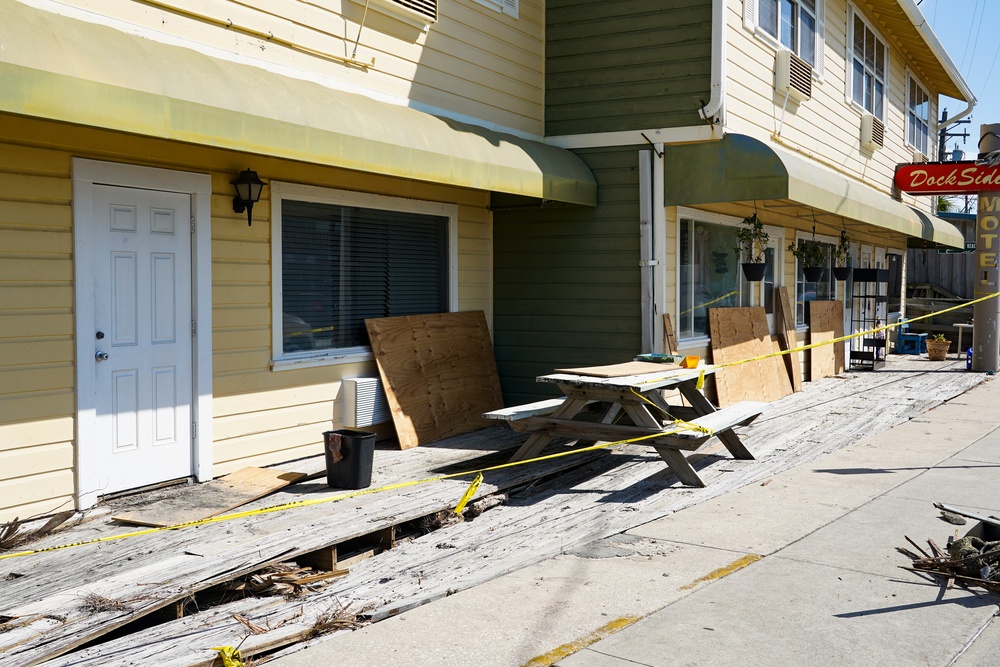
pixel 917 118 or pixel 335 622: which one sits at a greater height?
pixel 917 118

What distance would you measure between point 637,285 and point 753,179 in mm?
1520

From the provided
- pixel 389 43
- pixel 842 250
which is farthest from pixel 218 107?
pixel 842 250

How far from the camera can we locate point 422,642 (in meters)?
4.17

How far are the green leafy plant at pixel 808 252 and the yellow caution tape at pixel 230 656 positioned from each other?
1090 centimetres

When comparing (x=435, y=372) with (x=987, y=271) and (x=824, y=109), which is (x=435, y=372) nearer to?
(x=824, y=109)

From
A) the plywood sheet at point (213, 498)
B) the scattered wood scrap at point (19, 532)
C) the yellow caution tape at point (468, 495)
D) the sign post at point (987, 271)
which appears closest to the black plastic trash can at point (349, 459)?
the plywood sheet at point (213, 498)

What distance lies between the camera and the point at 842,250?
50.4 ft

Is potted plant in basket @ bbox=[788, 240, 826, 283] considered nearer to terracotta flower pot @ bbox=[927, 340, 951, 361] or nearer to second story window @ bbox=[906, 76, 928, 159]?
terracotta flower pot @ bbox=[927, 340, 951, 361]

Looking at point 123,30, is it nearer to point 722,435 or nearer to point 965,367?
point 722,435

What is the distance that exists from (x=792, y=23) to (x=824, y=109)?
1.71m

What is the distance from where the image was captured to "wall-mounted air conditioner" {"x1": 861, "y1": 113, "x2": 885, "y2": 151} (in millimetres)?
15477

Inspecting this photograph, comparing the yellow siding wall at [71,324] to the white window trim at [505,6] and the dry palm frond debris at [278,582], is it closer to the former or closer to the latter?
the dry palm frond debris at [278,582]

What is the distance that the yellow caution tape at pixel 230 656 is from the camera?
3795 millimetres

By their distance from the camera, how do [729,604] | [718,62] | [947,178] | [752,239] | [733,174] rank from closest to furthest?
[729,604]
[718,62]
[733,174]
[752,239]
[947,178]
